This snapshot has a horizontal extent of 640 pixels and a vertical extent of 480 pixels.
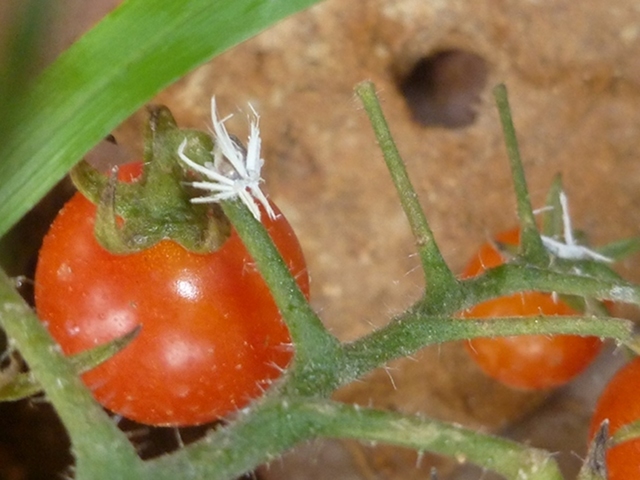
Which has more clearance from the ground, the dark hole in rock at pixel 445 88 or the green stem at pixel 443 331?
the dark hole in rock at pixel 445 88

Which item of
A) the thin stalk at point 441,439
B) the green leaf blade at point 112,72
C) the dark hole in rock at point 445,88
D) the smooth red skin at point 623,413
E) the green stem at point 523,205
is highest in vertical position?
the green leaf blade at point 112,72

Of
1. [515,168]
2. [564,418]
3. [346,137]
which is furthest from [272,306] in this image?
[564,418]

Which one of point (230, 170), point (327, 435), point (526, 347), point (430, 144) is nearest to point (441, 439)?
point (327, 435)

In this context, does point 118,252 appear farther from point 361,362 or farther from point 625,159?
point 625,159

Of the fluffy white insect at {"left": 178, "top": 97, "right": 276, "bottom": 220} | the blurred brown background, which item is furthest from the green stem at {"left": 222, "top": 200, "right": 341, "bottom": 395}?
the blurred brown background

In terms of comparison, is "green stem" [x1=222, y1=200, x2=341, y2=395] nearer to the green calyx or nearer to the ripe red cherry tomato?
the green calyx

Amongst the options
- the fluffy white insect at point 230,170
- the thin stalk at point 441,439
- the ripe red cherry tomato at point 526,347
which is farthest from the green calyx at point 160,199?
the ripe red cherry tomato at point 526,347

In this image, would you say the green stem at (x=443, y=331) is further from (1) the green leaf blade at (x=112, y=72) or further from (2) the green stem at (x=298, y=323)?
(1) the green leaf blade at (x=112, y=72)
